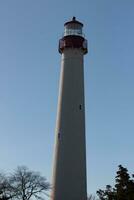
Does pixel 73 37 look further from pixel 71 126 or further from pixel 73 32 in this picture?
pixel 71 126

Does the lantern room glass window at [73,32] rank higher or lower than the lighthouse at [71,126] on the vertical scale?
higher

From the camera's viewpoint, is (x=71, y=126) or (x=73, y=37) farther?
(x=73, y=37)

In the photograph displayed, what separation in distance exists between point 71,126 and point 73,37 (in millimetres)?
9904

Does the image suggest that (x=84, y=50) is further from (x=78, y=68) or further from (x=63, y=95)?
(x=63, y=95)

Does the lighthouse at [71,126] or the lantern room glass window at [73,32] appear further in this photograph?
the lantern room glass window at [73,32]

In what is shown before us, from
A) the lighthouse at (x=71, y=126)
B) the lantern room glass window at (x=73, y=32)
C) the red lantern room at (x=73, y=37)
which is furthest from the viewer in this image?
the lantern room glass window at (x=73, y=32)

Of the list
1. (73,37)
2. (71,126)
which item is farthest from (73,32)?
(71,126)

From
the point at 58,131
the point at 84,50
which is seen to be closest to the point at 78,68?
the point at 84,50

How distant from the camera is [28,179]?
4397 centimetres

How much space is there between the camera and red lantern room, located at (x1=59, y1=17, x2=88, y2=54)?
154ft

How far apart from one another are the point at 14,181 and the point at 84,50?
49.7 ft

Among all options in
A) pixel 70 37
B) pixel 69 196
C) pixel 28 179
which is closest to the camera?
pixel 69 196

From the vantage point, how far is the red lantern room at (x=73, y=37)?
47062mm

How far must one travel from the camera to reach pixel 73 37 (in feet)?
156
